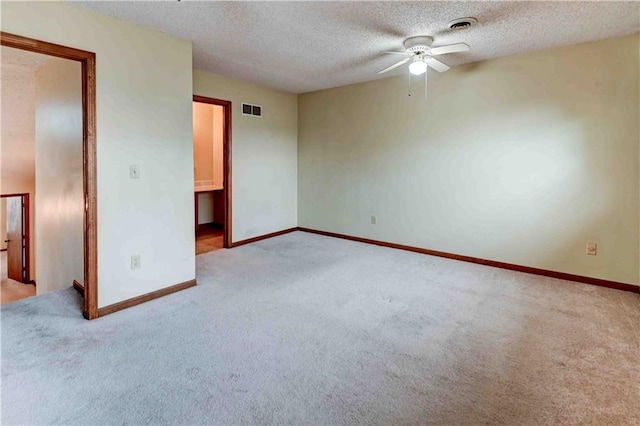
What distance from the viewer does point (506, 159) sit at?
12.9 ft

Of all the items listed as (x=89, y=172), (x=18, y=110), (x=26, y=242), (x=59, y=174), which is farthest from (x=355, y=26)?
(x=26, y=242)

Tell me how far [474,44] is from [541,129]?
1.18 m

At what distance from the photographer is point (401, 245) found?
4926mm

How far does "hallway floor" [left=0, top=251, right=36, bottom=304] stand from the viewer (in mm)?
5699

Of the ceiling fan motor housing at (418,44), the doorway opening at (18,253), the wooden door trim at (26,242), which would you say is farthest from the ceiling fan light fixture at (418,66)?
the wooden door trim at (26,242)

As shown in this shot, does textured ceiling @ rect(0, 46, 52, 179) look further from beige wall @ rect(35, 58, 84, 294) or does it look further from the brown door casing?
the brown door casing

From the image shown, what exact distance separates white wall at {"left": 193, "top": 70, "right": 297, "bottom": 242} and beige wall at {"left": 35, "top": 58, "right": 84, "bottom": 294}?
1.46m

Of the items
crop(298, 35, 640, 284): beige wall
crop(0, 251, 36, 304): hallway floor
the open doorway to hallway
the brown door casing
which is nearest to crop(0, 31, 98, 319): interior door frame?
the open doorway to hallway

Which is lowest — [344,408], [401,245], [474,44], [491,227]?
[344,408]

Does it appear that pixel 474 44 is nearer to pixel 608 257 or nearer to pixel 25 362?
pixel 608 257

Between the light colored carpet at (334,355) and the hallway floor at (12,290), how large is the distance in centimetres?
368

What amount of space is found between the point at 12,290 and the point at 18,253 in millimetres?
879

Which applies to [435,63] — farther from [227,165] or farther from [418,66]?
[227,165]

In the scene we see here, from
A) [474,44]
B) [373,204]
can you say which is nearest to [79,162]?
[373,204]
